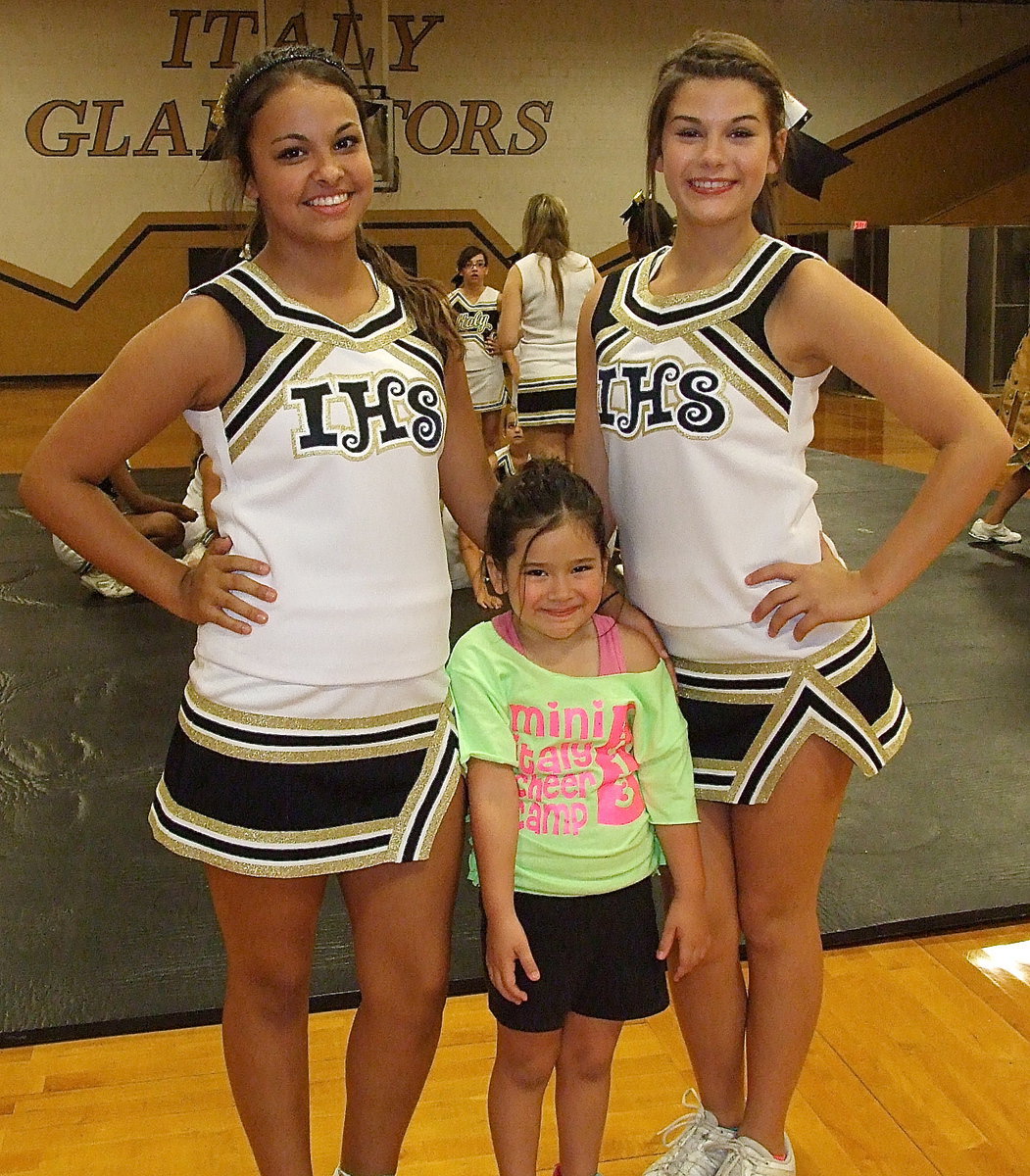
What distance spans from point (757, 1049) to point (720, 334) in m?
0.99

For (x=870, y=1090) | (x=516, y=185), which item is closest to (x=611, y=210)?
(x=516, y=185)

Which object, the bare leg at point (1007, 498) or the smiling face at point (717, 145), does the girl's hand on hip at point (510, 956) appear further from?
the bare leg at point (1007, 498)

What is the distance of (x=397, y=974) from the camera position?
1592 mm

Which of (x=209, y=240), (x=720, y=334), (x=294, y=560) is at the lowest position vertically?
(x=294, y=560)

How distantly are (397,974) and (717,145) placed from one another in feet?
3.61

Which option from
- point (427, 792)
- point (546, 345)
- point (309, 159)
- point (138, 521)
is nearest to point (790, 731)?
point (427, 792)

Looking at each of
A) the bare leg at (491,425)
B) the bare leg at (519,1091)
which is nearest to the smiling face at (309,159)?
the bare leg at (519,1091)

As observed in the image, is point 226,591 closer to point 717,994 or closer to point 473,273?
point 717,994

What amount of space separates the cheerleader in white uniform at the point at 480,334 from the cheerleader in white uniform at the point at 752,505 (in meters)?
4.98

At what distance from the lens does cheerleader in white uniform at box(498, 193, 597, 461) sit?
226 inches

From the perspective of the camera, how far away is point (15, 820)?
3.16 m

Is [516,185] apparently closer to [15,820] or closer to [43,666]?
[43,666]

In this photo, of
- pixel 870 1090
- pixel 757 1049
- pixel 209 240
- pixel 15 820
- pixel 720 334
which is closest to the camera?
pixel 720 334

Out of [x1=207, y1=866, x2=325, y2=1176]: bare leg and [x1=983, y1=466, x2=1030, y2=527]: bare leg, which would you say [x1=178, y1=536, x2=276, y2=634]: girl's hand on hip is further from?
[x1=983, y1=466, x2=1030, y2=527]: bare leg
